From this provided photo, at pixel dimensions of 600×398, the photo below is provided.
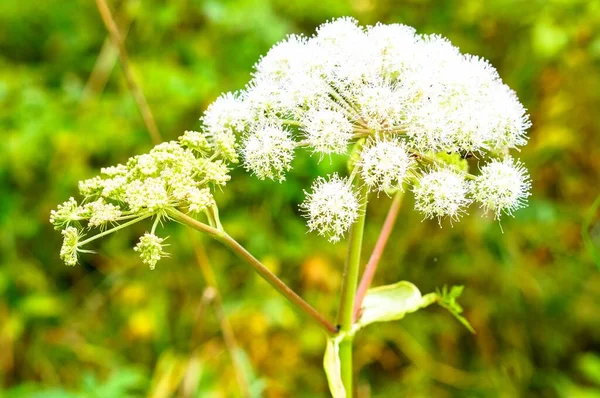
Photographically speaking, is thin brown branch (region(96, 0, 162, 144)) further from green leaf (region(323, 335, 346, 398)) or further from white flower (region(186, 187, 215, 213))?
green leaf (region(323, 335, 346, 398))

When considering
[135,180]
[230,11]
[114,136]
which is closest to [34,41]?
[114,136]

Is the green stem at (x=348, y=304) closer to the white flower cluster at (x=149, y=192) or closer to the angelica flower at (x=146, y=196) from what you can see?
the white flower cluster at (x=149, y=192)

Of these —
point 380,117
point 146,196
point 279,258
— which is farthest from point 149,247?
point 279,258

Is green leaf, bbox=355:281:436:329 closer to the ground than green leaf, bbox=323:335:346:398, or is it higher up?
higher up

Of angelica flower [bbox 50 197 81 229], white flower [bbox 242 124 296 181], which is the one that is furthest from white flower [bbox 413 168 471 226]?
angelica flower [bbox 50 197 81 229]

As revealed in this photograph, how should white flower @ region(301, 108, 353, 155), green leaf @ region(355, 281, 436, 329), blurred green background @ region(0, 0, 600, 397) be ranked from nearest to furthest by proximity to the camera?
1. white flower @ region(301, 108, 353, 155)
2. green leaf @ region(355, 281, 436, 329)
3. blurred green background @ region(0, 0, 600, 397)

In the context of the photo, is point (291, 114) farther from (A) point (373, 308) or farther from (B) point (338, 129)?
(A) point (373, 308)

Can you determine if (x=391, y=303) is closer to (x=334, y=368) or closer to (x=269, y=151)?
(x=334, y=368)
